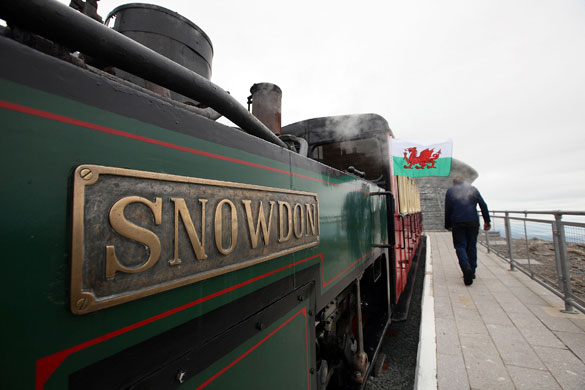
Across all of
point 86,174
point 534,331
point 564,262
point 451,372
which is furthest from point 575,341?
point 86,174

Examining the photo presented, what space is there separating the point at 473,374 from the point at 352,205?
1543mm

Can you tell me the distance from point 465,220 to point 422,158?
1.55 meters

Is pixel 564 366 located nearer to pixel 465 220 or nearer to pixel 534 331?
pixel 534 331

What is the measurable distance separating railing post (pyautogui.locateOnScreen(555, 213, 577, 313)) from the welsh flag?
4.09 feet

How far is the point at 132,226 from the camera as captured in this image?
20.9 inches

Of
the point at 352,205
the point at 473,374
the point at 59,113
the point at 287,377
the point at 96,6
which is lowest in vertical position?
the point at 473,374

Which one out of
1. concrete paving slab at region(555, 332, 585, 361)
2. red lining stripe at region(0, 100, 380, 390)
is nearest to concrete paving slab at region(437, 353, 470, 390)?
concrete paving slab at region(555, 332, 585, 361)

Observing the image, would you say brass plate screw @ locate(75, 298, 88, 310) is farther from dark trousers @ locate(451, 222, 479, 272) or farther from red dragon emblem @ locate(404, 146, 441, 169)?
dark trousers @ locate(451, 222, 479, 272)

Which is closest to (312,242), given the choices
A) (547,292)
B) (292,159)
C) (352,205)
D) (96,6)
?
(292,159)

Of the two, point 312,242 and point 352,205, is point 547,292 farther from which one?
point 312,242

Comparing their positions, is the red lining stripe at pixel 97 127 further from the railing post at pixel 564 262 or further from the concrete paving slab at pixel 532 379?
the railing post at pixel 564 262

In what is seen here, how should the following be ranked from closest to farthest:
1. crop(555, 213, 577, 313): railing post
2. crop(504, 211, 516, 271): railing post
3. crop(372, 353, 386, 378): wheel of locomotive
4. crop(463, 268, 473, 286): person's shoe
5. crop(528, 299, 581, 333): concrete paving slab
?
1. crop(372, 353, 386, 378): wheel of locomotive
2. crop(528, 299, 581, 333): concrete paving slab
3. crop(555, 213, 577, 313): railing post
4. crop(463, 268, 473, 286): person's shoe
5. crop(504, 211, 516, 271): railing post

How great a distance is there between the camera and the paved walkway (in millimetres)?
1974

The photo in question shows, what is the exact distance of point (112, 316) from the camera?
51 centimetres
